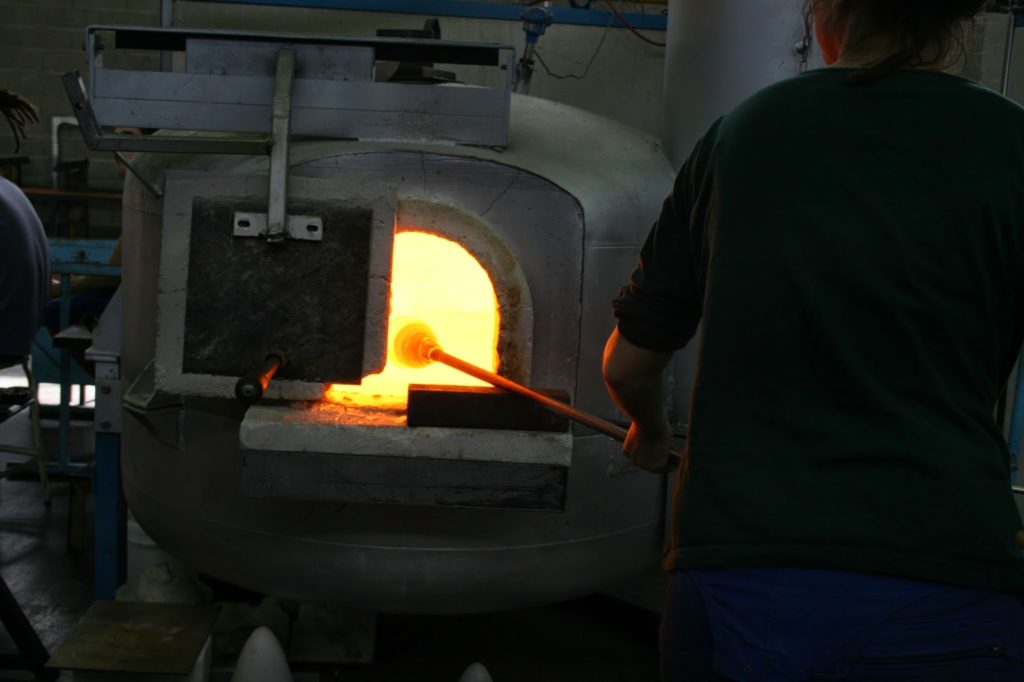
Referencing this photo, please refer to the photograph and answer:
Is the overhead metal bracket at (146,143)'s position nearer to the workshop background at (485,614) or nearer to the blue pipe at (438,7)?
the workshop background at (485,614)

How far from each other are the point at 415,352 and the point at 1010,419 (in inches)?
59.9

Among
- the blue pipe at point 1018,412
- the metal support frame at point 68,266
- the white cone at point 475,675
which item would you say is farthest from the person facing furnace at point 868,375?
the metal support frame at point 68,266

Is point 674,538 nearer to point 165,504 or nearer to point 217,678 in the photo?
point 165,504

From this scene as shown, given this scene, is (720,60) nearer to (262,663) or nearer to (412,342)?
(412,342)

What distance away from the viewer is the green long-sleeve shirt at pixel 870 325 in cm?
101

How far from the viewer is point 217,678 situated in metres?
2.55

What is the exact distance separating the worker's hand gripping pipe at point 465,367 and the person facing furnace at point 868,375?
1.53 feet

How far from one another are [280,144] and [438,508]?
2.55 feet

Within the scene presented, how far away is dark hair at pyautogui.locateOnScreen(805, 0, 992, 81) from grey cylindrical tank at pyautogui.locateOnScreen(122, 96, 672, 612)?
1.07m

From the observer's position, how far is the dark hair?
3.45 ft

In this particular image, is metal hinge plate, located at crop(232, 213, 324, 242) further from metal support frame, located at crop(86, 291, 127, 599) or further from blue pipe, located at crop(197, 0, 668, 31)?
blue pipe, located at crop(197, 0, 668, 31)

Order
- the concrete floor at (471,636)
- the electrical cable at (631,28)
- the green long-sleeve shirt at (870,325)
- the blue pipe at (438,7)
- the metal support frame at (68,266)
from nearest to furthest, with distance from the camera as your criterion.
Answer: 1. the green long-sleeve shirt at (870,325)
2. the concrete floor at (471,636)
3. the blue pipe at (438,7)
4. the electrical cable at (631,28)
5. the metal support frame at (68,266)

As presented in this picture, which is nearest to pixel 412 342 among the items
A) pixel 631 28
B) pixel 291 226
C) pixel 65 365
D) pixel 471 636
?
pixel 291 226

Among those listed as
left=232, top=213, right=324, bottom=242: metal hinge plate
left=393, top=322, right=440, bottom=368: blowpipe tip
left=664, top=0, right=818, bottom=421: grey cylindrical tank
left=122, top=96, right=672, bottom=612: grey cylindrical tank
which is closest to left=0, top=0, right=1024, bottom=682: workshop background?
left=664, top=0, right=818, bottom=421: grey cylindrical tank
